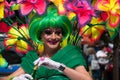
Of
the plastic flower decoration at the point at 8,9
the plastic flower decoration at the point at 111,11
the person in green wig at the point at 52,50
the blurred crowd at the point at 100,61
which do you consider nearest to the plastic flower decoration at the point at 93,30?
the plastic flower decoration at the point at 111,11

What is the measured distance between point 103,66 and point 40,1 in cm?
465

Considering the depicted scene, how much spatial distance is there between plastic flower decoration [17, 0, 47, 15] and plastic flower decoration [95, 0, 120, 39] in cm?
40

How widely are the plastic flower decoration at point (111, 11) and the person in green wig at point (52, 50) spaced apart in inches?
10.7

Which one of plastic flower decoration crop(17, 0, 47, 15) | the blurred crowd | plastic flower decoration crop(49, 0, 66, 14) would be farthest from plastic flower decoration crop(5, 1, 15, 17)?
the blurred crowd

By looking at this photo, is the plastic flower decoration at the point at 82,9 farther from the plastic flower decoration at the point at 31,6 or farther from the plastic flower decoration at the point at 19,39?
the plastic flower decoration at the point at 19,39

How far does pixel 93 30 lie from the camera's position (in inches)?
132

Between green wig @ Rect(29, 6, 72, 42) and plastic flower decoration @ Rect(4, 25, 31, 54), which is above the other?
plastic flower decoration @ Rect(4, 25, 31, 54)

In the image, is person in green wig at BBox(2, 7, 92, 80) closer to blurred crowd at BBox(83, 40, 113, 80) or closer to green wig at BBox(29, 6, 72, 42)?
green wig at BBox(29, 6, 72, 42)

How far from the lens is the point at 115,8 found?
307cm

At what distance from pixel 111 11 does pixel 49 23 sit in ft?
1.53

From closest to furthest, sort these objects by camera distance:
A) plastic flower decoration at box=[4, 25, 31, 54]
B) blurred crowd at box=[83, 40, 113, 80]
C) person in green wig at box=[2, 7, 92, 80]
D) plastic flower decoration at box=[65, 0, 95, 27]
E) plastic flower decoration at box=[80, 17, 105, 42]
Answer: person in green wig at box=[2, 7, 92, 80]
plastic flower decoration at box=[65, 0, 95, 27]
plastic flower decoration at box=[80, 17, 105, 42]
plastic flower decoration at box=[4, 25, 31, 54]
blurred crowd at box=[83, 40, 113, 80]

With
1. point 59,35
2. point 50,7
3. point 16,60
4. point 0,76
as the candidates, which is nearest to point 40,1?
point 50,7

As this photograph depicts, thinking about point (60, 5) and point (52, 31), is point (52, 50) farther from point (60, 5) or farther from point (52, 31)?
point (60, 5)

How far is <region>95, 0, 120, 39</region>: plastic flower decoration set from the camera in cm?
307
